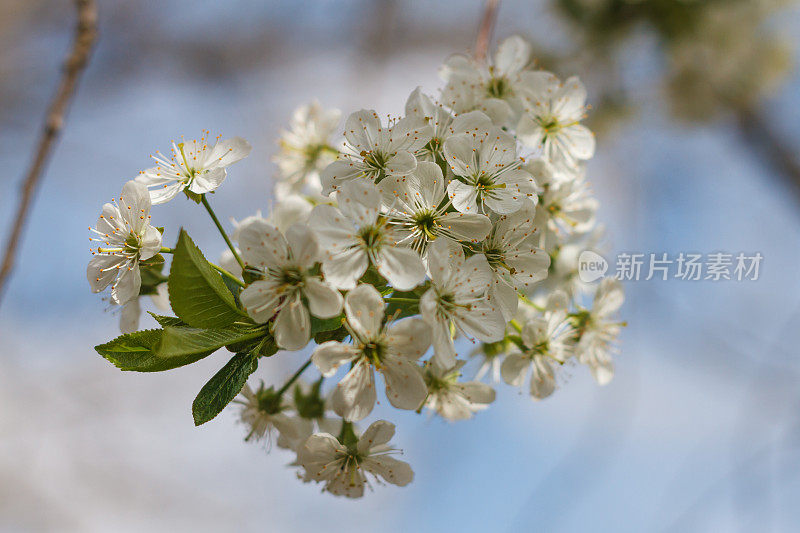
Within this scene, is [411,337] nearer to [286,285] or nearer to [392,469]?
[286,285]

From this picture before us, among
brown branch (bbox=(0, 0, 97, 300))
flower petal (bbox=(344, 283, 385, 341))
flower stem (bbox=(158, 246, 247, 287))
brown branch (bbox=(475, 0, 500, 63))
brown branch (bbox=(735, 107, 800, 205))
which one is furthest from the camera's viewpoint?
brown branch (bbox=(735, 107, 800, 205))

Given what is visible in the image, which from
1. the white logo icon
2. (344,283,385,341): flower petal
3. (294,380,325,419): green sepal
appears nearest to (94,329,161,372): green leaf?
(344,283,385,341): flower petal

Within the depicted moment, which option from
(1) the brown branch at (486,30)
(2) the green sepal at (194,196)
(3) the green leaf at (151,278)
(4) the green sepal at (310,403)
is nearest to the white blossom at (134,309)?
(3) the green leaf at (151,278)

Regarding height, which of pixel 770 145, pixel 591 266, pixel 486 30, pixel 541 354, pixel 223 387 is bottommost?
pixel 223 387

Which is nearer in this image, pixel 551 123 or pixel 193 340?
pixel 193 340

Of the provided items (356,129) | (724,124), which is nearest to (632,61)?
(724,124)

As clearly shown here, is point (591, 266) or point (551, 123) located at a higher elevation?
point (551, 123)

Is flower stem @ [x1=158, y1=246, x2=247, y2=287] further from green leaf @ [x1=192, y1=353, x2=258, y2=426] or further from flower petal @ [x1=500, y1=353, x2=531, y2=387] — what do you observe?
flower petal @ [x1=500, y1=353, x2=531, y2=387]

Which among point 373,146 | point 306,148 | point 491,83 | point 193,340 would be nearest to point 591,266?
point 491,83
